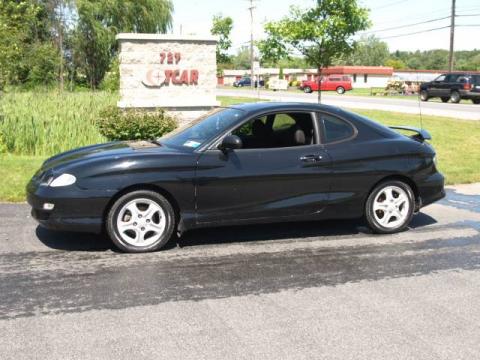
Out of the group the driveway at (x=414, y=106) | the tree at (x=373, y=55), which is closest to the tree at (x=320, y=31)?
the driveway at (x=414, y=106)

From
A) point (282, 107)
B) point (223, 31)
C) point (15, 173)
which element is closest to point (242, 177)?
point (282, 107)

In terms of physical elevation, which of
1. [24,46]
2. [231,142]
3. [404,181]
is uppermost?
[24,46]

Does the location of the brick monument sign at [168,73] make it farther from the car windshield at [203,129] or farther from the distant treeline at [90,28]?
the distant treeline at [90,28]

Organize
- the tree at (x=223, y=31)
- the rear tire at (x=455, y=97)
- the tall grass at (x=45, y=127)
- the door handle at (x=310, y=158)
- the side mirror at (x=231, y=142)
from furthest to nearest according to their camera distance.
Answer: the tree at (x=223, y=31), the rear tire at (x=455, y=97), the tall grass at (x=45, y=127), the door handle at (x=310, y=158), the side mirror at (x=231, y=142)

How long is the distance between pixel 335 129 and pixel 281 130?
2.04 ft

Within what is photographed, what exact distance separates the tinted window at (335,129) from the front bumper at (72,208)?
2540mm

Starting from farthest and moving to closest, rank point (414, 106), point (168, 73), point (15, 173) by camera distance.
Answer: point (414, 106) → point (168, 73) → point (15, 173)

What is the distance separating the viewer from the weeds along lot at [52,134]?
10.9 meters

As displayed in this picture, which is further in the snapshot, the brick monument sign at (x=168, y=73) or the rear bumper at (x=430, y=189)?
the brick monument sign at (x=168, y=73)

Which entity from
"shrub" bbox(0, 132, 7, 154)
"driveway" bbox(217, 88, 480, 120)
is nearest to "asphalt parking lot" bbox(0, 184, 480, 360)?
"shrub" bbox(0, 132, 7, 154)

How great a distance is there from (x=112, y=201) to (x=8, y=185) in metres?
4.26

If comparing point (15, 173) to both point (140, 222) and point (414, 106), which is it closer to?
point (140, 222)

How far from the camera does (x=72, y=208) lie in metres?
5.73

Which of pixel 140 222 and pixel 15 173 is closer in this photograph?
pixel 140 222
